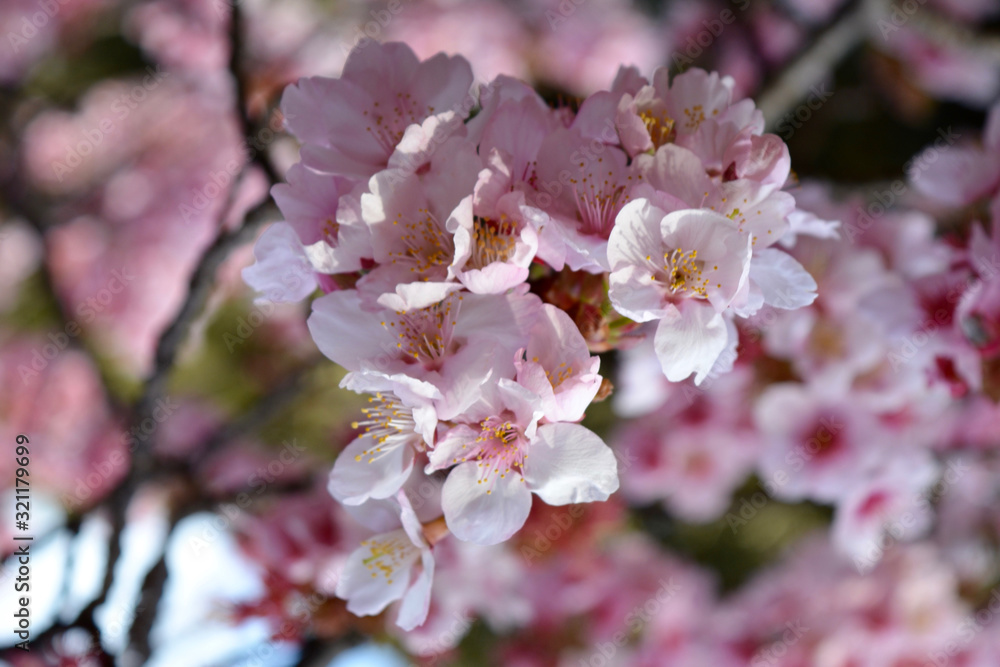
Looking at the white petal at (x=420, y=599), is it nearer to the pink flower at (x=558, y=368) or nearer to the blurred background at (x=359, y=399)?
the pink flower at (x=558, y=368)

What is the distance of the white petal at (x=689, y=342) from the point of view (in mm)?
423

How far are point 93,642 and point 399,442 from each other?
48 centimetres

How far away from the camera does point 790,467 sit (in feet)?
3.01

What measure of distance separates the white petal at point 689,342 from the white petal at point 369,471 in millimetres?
193

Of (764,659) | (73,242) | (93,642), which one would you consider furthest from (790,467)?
(73,242)

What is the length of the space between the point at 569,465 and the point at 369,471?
147mm

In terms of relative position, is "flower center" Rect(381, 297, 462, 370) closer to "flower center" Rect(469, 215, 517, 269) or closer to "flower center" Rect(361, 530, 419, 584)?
"flower center" Rect(469, 215, 517, 269)

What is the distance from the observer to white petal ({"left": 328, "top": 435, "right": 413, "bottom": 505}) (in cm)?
45

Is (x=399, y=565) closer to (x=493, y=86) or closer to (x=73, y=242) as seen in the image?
(x=493, y=86)

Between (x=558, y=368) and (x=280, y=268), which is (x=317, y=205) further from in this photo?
(x=558, y=368)

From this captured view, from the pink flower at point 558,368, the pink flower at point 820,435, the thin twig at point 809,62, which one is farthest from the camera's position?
the thin twig at point 809,62

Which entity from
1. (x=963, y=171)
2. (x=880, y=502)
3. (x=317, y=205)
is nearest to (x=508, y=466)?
(x=317, y=205)

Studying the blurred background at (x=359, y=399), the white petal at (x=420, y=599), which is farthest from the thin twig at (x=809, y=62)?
the white petal at (x=420, y=599)

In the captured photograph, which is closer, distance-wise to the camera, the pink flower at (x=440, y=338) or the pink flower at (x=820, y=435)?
the pink flower at (x=440, y=338)
